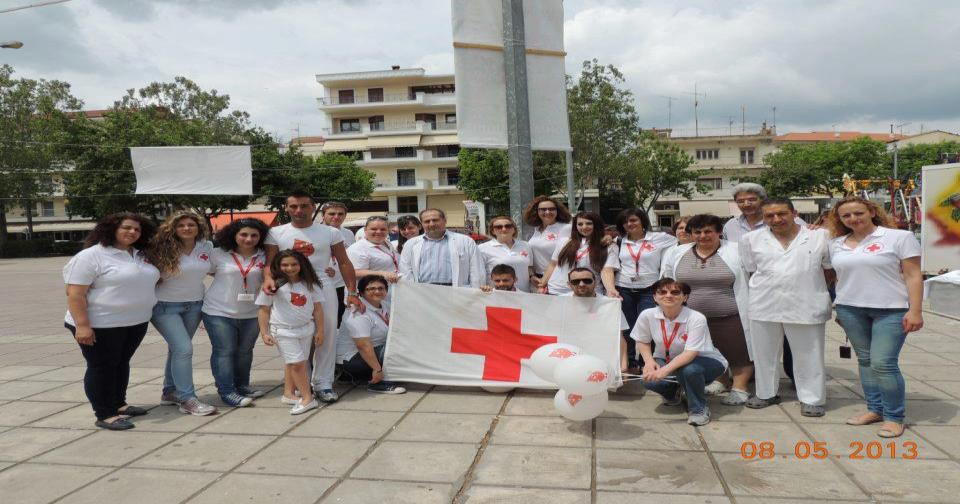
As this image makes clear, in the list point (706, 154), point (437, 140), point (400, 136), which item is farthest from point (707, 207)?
point (400, 136)

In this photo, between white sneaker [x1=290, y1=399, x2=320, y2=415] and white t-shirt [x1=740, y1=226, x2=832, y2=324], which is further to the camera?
white sneaker [x1=290, y1=399, x2=320, y2=415]

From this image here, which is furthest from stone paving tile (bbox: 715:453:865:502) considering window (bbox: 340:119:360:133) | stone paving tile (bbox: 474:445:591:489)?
window (bbox: 340:119:360:133)

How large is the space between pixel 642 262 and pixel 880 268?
1693 mm

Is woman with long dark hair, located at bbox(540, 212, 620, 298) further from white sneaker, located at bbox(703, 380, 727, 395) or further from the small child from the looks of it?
the small child

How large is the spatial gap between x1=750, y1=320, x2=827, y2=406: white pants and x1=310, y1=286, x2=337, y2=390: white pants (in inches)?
119

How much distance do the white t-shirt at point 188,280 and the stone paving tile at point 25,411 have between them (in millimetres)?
1223

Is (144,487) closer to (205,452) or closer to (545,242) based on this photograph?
(205,452)

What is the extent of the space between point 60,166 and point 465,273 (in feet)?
130

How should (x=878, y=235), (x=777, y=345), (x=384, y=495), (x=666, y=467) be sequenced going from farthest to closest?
(x=777, y=345) < (x=878, y=235) < (x=666, y=467) < (x=384, y=495)

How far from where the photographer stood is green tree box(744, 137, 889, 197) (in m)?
39.2

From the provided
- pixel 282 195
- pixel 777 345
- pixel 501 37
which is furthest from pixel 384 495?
pixel 282 195

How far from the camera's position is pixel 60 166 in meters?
35.8

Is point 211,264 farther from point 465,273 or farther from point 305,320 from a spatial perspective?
point 465,273

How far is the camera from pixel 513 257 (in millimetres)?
5109
